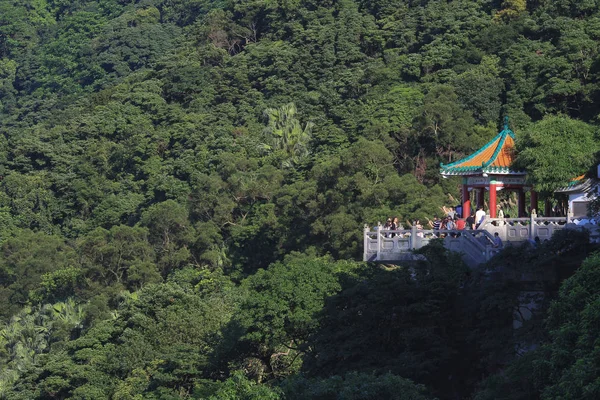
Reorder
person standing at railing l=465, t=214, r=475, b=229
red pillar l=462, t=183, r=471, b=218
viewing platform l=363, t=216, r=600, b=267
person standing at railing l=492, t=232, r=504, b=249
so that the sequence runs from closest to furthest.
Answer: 1. viewing platform l=363, t=216, r=600, b=267
2. person standing at railing l=492, t=232, r=504, b=249
3. person standing at railing l=465, t=214, r=475, b=229
4. red pillar l=462, t=183, r=471, b=218

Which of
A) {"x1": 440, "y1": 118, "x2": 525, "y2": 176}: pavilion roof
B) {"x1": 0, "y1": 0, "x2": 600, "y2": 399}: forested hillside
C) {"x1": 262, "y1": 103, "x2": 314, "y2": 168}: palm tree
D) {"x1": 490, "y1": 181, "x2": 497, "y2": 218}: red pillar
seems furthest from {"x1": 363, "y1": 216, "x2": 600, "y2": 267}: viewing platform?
{"x1": 262, "y1": 103, "x2": 314, "y2": 168}: palm tree

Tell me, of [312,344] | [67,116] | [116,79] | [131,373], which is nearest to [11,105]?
[116,79]

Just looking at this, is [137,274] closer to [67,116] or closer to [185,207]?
[185,207]

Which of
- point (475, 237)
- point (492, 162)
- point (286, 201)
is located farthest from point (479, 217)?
point (286, 201)

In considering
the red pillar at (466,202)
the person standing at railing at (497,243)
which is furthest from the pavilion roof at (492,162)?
the person standing at railing at (497,243)

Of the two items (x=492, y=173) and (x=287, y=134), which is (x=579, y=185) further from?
(x=287, y=134)

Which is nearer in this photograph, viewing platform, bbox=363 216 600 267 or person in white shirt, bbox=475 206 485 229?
viewing platform, bbox=363 216 600 267

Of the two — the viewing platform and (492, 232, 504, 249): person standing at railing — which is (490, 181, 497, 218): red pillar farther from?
(492, 232, 504, 249): person standing at railing
